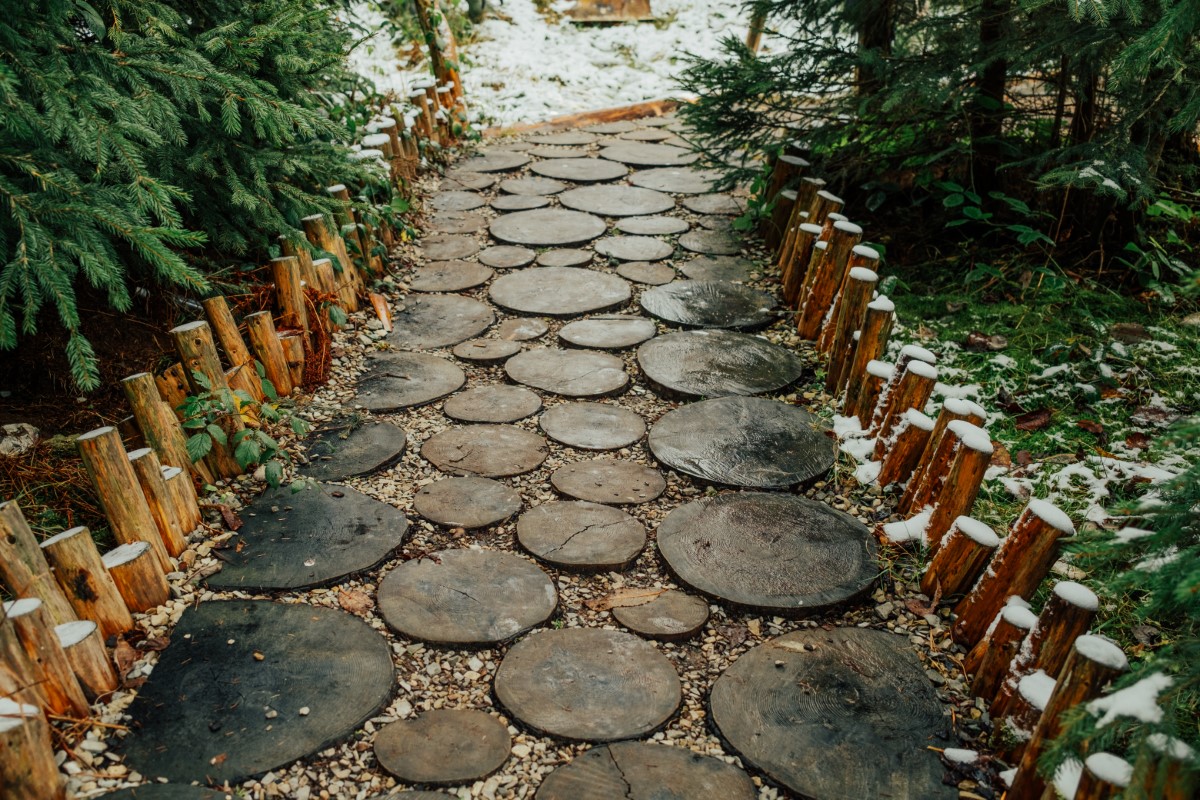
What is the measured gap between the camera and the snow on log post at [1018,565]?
178 cm

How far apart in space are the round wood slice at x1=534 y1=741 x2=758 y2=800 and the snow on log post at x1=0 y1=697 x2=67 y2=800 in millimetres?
933

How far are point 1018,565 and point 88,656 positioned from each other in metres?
2.14

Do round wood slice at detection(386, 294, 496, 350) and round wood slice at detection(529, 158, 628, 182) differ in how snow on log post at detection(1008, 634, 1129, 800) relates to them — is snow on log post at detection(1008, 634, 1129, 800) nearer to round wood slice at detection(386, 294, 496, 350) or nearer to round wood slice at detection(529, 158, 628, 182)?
round wood slice at detection(386, 294, 496, 350)

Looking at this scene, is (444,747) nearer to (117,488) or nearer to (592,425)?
(117,488)

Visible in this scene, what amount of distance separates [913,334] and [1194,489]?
2.03 meters

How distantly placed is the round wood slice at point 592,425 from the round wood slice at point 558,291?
76cm

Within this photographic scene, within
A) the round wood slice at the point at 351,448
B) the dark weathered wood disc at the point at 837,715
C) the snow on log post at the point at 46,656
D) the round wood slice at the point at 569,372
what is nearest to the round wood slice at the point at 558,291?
the round wood slice at the point at 569,372

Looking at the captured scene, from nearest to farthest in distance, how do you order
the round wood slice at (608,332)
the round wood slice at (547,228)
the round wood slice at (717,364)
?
the round wood slice at (717,364)
the round wood slice at (608,332)
the round wood slice at (547,228)

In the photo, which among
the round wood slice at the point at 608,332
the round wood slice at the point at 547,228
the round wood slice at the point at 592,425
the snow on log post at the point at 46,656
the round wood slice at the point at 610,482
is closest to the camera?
the snow on log post at the point at 46,656

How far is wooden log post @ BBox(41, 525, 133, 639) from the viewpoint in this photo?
69.4 inches

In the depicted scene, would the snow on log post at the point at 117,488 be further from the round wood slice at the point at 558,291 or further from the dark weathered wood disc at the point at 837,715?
the round wood slice at the point at 558,291

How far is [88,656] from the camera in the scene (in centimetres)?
173

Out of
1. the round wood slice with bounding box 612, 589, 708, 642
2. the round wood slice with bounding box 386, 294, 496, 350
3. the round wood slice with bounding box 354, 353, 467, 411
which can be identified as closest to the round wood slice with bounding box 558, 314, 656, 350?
the round wood slice with bounding box 386, 294, 496, 350

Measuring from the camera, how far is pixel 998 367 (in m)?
3.09
